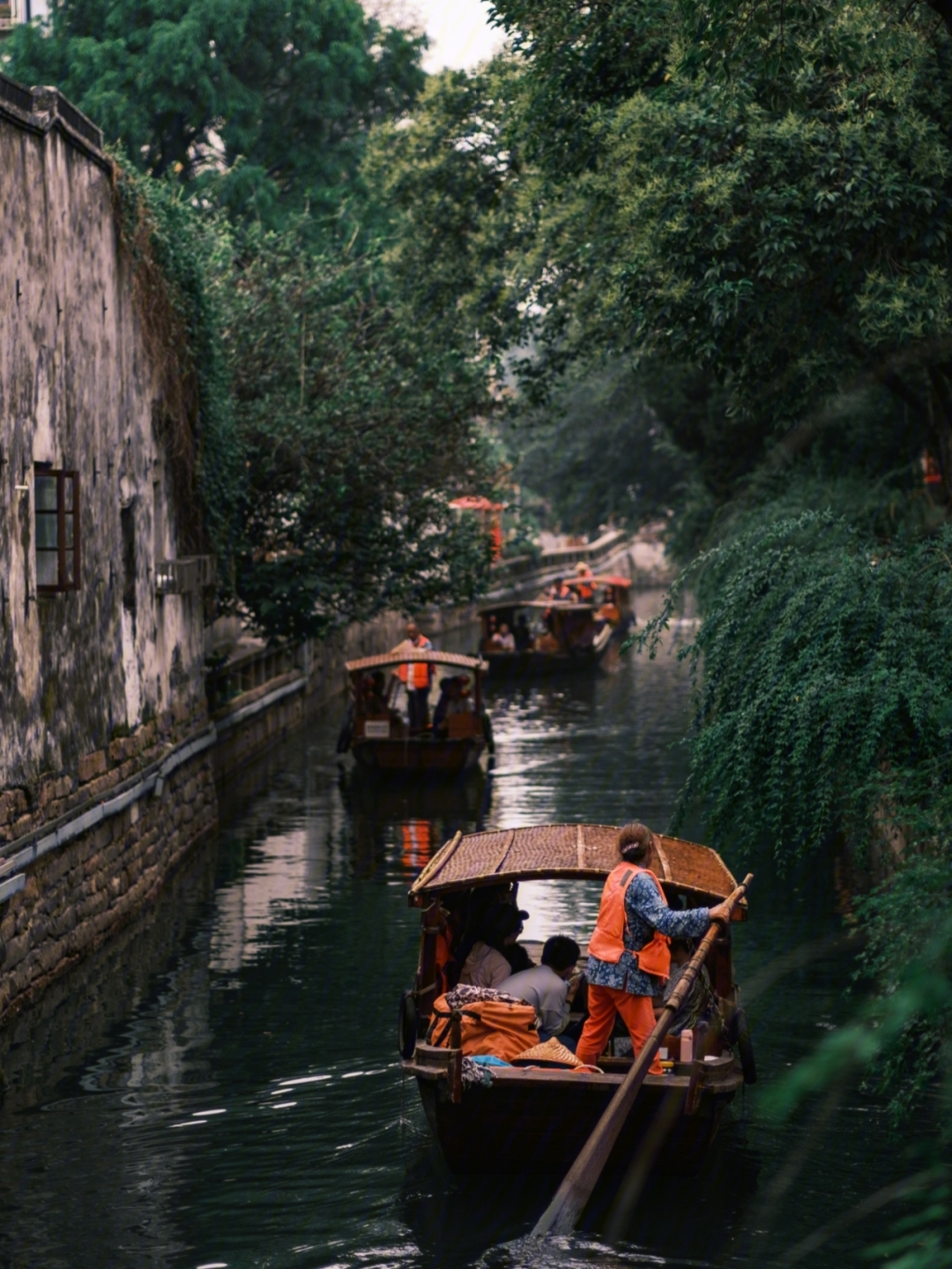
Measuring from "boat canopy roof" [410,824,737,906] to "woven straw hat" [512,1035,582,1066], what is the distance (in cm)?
116

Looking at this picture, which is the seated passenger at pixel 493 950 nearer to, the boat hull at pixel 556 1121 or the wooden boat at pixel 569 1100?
the wooden boat at pixel 569 1100

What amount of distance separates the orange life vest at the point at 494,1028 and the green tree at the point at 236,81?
86.7 feet

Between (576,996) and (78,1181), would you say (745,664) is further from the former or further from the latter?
(78,1181)

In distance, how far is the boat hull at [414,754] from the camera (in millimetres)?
23953

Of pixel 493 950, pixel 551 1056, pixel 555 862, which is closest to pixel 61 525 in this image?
pixel 493 950

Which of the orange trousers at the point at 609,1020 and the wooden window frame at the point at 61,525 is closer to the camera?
the orange trousers at the point at 609,1020

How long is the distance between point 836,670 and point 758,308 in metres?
3.83

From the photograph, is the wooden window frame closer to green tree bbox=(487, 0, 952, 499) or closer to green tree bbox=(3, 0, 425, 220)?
green tree bbox=(487, 0, 952, 499)

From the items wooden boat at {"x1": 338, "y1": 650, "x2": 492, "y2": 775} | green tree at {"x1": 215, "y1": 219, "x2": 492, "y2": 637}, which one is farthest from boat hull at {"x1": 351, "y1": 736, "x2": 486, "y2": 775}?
green tree at {"x1": 215, "y1": 219, "x2": 492, "y2": 637}

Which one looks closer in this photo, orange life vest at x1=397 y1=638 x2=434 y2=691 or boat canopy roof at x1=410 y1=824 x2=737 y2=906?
boat canopy roof at x1=410 y1=824 x2=737 y2=906

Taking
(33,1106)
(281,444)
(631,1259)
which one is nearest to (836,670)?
(631,1259)

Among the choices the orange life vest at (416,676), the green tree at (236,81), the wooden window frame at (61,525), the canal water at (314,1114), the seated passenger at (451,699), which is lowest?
the canal water at (314,1114)

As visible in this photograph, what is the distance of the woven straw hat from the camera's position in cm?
901

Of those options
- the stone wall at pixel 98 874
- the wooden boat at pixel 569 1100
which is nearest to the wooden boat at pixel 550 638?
the stone wall at pixel 98 874
